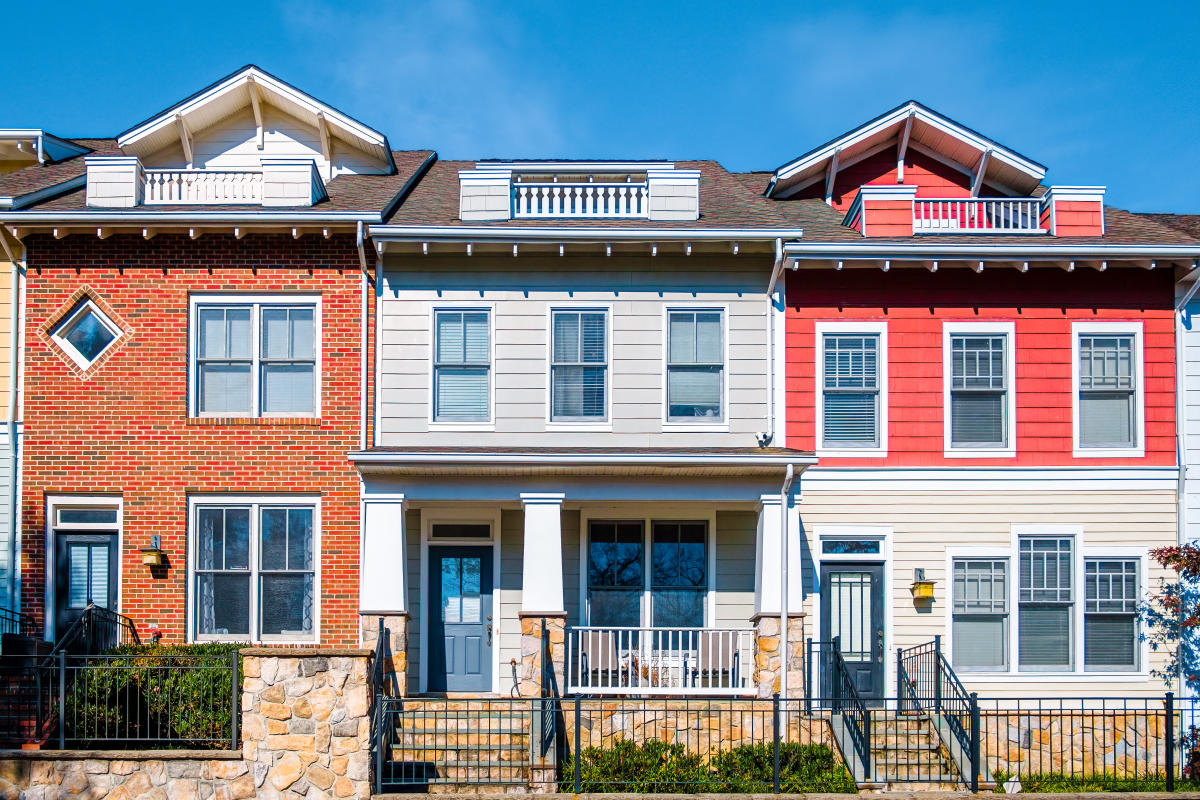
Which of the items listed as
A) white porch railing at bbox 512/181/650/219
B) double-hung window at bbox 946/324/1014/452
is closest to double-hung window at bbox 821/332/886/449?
double-hung window at bbox 946/324/1014/452

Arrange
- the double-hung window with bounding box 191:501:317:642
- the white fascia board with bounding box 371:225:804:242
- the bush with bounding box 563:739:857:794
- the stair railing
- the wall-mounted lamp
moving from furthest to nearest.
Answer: the double-hung window with bounding box 191:501:317:642 < the white fascia board with bounding box 371:225:804:242 < the wall-mounted lamp < the stair railing < the bush with bounding box 563:739:857:794

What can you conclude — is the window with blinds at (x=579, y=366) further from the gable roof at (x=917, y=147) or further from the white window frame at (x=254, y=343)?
the gable roof at (x=917, y=147)

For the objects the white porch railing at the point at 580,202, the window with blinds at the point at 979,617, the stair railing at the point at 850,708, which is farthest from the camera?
the white porch railing at the point at 580,202

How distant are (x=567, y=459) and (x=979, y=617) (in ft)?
20.1

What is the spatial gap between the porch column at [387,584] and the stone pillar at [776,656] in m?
4.55

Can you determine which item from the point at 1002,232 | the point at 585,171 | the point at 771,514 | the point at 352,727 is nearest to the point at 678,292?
the point at 585,171

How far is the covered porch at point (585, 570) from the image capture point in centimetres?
1605

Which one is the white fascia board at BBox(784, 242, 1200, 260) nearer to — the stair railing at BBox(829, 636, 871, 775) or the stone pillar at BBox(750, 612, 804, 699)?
the stone pillar at BBox(750, 612, 804, 699)

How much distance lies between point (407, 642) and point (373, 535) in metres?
1.46

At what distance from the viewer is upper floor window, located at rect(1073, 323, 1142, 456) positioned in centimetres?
1747

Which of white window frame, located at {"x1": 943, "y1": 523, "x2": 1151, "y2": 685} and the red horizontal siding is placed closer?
white window frame, located at {"x1": 943, "y1": 523, "x2": 1151, "y2": 685}

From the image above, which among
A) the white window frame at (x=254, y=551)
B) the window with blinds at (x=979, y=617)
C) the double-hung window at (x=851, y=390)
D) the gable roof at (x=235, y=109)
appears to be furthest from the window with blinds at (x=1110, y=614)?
the gable roof at (x=235, y=109)

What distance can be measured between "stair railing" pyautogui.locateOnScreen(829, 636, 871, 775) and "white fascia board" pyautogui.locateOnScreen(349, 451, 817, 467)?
254 centimetres

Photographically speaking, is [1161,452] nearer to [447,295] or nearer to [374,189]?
[447,295]
